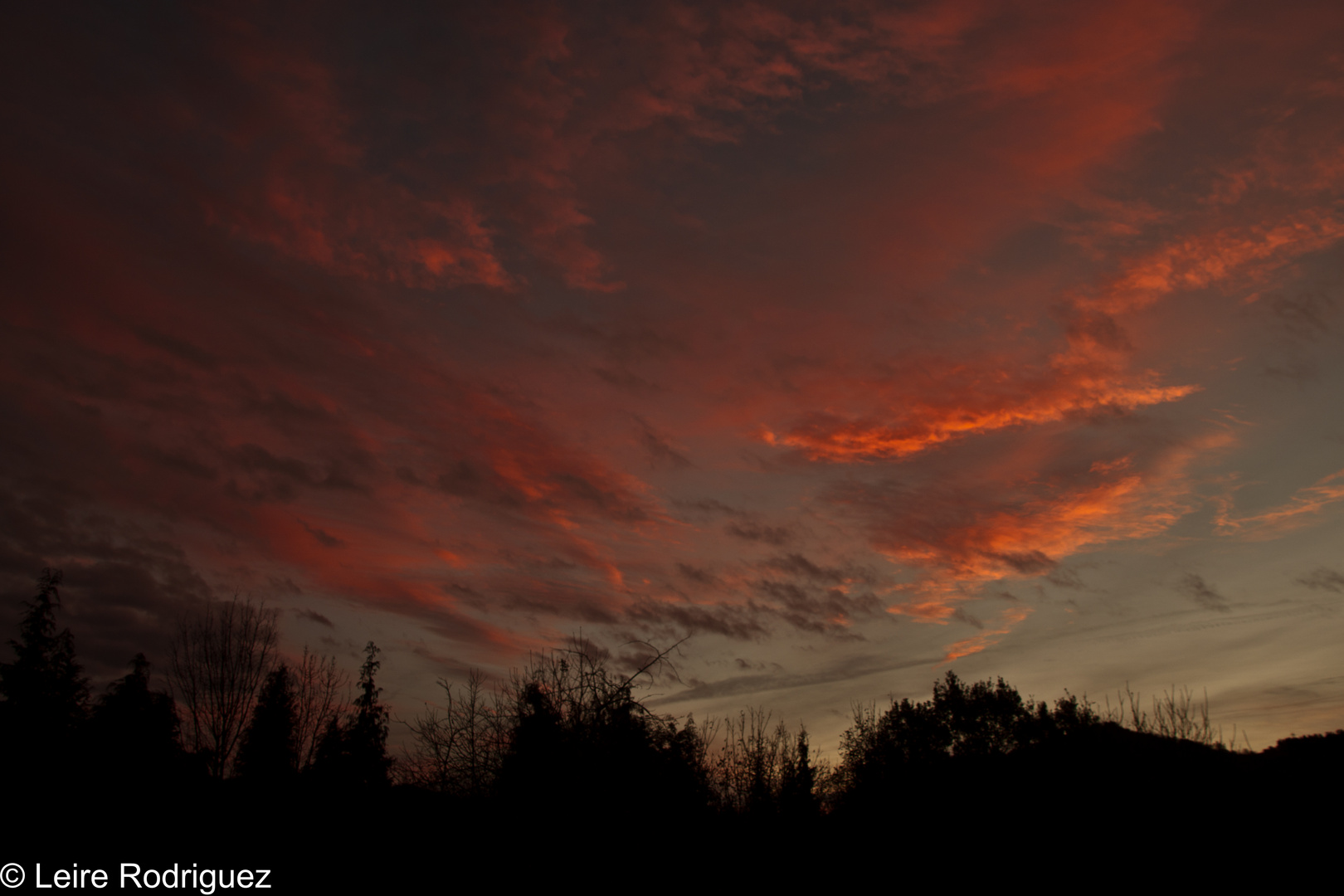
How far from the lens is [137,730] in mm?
43469

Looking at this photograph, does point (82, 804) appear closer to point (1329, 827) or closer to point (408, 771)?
point (408, 771)

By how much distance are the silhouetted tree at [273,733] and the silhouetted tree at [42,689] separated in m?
9.86

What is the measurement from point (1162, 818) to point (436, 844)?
22.5m

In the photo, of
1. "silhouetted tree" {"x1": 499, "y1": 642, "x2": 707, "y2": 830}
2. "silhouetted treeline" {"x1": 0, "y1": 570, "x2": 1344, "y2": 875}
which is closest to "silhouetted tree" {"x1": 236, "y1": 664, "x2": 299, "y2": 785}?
"silhouetted treeline" {"x1": 0, "y1": 570, "x2": 1344, "y2": 875}

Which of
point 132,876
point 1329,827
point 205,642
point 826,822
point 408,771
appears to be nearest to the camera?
point 1329,827

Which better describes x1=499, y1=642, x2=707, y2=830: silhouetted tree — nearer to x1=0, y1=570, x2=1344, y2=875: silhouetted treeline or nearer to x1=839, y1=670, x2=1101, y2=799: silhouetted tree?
x1=0, y1=570, x2=1344, y2=875: silhouetted treeline

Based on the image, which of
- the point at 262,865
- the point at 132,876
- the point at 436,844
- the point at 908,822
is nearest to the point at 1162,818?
the point at 908,822

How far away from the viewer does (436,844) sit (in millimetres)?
22016

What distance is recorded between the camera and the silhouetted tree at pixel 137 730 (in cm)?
4053

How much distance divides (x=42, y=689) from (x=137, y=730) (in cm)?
628

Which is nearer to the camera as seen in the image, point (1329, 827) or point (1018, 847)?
point (1329, 827)

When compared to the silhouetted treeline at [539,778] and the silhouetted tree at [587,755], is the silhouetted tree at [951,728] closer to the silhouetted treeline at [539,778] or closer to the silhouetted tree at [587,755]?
the silhouetted treeline at [539,778]

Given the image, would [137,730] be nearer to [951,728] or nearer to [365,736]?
[365,736]

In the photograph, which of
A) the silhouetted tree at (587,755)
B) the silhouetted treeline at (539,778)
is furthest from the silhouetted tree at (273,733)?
the silhouetted tree at (587,755)
